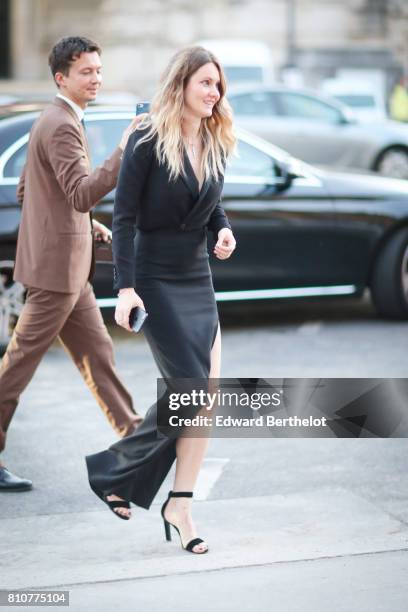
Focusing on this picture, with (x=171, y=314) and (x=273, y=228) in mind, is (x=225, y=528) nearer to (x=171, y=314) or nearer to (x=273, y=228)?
(x=171, y=314)

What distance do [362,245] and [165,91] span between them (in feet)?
16.6

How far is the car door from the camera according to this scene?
918 cm

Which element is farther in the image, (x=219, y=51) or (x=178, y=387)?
(x=219, y=51)

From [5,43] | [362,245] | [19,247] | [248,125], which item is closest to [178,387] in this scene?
[19,247]

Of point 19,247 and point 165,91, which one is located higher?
point 165,91

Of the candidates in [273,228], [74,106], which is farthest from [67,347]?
[273,228]

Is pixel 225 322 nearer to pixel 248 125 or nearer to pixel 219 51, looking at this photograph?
pixel 248 125

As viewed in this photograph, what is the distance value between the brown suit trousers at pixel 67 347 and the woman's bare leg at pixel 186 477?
1.01 metres

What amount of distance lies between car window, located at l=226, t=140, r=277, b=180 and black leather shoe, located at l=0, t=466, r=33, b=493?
154 inches

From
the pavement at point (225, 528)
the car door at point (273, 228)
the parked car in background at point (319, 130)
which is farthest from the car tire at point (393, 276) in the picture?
the parked car in background at point (319, 130)

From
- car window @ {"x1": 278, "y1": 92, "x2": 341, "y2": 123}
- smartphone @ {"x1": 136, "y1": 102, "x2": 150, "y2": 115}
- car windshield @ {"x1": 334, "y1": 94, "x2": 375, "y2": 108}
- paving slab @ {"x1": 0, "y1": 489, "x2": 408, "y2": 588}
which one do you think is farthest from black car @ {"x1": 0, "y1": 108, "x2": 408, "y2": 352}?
car windshield @ {"x1": 334, "y1": 94, "x2": 375, "y2": 108}

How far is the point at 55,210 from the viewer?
5680 millimetres

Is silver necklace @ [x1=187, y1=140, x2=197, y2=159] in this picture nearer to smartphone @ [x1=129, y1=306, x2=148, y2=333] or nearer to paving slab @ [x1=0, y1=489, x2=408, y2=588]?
smartphone @ [x1=129, y1=306, x2=148, y2=333]

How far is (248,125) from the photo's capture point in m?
17.8
